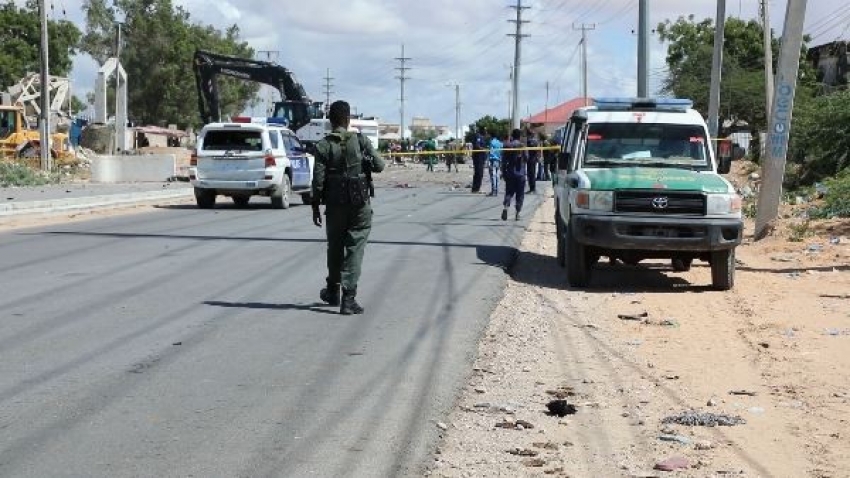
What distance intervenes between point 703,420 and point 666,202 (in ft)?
21.0

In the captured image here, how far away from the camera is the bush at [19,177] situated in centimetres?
3672

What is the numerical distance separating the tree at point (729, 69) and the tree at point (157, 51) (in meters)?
29.2

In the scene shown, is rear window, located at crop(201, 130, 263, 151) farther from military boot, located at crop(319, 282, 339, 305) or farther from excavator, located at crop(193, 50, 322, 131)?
military boot, located at crop(319, 282, 339, 305)

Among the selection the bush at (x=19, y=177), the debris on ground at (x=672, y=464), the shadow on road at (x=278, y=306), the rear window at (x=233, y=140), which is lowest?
the debris on ground at (x=672, y=464)

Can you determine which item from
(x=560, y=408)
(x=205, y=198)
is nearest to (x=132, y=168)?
(x=205, y=198)

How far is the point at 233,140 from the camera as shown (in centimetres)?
2781

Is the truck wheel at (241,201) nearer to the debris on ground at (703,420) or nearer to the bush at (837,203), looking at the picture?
Result: the bush at (837,203)

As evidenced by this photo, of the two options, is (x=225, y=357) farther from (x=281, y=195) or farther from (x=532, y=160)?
(x=532, y=160)

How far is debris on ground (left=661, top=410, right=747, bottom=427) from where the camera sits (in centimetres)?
738

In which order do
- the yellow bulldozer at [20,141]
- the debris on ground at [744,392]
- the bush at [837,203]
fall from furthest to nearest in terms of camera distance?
the yellow bulldozer at [20,141], the bush at [837,203], the debris on ground at [744,392]

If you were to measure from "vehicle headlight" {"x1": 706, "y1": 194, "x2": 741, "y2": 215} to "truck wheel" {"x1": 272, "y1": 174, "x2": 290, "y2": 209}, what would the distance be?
15.7m

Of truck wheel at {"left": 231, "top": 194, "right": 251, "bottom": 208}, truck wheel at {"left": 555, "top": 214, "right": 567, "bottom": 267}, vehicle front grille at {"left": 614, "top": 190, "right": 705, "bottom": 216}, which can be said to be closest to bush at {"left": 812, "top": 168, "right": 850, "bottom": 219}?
truck wheel at {"left": 555, "top": 214, "right": 567, "bottom": 267}

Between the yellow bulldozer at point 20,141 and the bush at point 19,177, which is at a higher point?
the yellow bulldozer at point 20,141

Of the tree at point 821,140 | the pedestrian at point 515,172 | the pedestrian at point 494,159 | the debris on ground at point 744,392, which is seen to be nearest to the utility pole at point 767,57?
the tree at point 821,140
